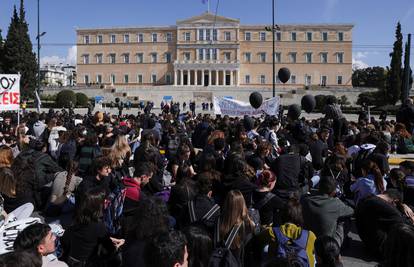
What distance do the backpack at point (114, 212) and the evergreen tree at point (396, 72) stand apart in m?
46.4

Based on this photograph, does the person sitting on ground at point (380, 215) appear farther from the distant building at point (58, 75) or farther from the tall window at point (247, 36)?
the distant building at point (58, 75)

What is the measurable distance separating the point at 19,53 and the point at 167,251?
1629 inches

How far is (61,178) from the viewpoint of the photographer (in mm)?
6203

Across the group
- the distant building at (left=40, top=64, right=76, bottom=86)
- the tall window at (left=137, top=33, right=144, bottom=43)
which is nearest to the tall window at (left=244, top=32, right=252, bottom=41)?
the tall window at (left=137, top=33, right=144, bottom=43)

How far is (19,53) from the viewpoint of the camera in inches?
1528

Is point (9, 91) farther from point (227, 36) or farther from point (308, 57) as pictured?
point (308, 57)

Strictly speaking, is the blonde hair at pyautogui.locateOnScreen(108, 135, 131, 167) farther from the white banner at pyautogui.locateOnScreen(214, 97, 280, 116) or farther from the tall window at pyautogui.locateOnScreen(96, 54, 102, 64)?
the tall window at pyautogui.locateOnScreen(96, 54, 102, 64)

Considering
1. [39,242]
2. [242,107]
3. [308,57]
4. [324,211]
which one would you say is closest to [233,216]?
[324,211]

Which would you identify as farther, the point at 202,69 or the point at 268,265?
the point at 202,69

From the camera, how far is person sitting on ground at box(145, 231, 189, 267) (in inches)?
97.0

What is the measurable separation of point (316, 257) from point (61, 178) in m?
4.33

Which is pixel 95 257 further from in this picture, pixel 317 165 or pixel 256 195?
pixel 317 165

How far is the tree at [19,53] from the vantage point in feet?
126

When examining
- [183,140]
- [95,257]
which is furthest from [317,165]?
[95,257]
